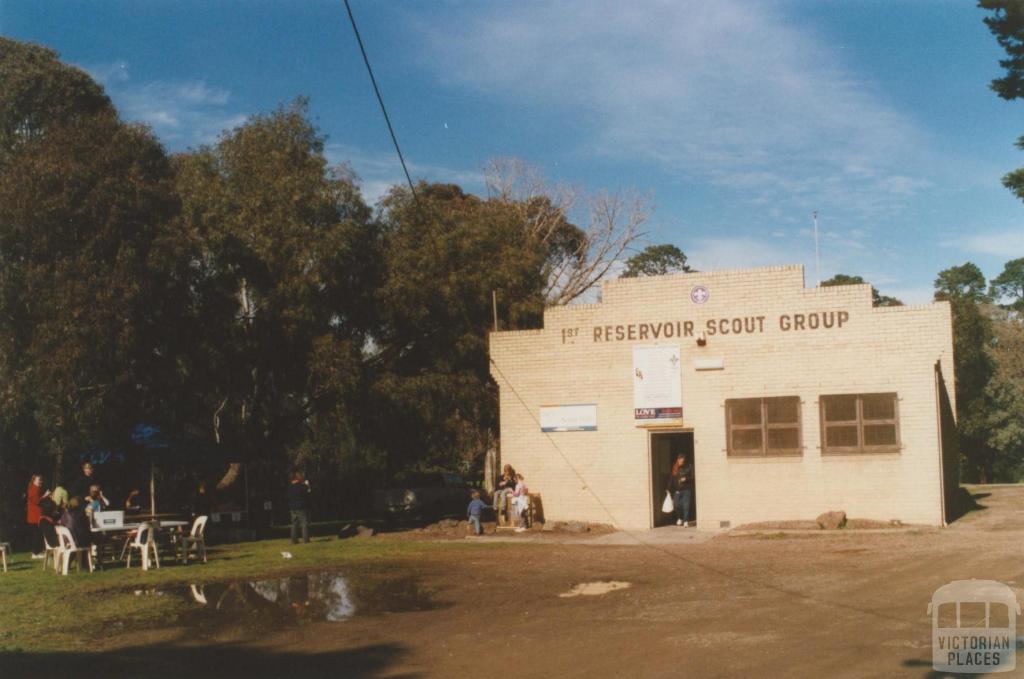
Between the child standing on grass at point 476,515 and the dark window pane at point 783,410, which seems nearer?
the dark window pane at point 783,410

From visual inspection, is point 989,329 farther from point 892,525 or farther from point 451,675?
point 451,675

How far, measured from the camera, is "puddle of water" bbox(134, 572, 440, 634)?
12.7 m

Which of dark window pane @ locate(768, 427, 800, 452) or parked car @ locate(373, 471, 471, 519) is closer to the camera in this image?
dark window pane @ locate(768, 427, 800, 452)

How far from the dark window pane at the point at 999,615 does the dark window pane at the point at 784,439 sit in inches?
447

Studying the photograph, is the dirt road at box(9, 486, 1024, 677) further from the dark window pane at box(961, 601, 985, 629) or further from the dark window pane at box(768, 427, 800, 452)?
the dark window pane at box(768, 427, 800, 452)

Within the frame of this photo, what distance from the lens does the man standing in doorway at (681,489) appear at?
23828 millimetres

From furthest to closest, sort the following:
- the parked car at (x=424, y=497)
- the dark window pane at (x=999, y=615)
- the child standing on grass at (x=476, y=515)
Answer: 1. the parked car at (x=424, y=497)
2. the child standing on grass at (x=476, y=515)
3. the dark window pane at (x=999, y=615)

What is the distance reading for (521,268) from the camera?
28344 millimetres

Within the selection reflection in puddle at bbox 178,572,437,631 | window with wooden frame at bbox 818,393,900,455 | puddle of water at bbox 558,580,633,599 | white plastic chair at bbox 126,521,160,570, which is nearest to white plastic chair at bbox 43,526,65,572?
white plastic chair at bbox 126,521,160,570

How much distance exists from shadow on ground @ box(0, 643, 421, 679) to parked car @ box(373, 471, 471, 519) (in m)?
19.8

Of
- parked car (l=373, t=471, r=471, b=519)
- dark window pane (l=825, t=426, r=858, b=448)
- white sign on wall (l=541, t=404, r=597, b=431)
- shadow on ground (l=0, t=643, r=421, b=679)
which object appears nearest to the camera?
shadow on ground (l=0, t=643, r=421, b=679)

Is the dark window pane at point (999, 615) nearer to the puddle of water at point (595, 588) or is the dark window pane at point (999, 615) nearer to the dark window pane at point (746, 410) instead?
the puddle of water at point (595, 588)

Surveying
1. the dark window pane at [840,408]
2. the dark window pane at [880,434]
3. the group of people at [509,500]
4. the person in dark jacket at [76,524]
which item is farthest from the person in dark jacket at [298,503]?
the dark window pane at [880,434]

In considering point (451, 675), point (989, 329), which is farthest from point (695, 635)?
point (989, 329)
